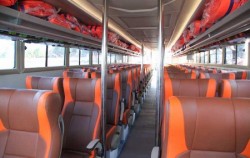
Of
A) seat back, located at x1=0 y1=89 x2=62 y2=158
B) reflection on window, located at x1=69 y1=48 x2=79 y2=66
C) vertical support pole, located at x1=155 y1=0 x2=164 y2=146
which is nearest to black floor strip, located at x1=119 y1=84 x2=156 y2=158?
vertical support pole, located at x1=155 y1=0 x2=164 y2=146

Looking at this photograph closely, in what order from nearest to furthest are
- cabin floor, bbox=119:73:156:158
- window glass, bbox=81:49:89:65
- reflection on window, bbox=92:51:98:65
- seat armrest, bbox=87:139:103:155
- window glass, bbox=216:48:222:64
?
seat armrest, bbox=87:139:103:155 → cabin floor, bbox=119:73:156:158 → window glass, bbox=81:49:89:65 → window glass, bbox=216:48:222:64 → reflection on window, bbox=92:51:98:65

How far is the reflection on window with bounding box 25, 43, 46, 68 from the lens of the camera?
→ 394cm

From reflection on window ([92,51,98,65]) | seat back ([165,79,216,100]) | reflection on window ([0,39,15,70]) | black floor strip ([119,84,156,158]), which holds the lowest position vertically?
black floor strip ([119,84,156,158])

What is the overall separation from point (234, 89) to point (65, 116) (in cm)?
177

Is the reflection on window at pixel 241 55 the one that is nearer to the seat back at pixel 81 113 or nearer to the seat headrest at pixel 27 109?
the seat back at pixel 81 113

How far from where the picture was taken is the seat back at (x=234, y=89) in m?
2.05

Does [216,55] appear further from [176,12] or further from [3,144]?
[3,144]

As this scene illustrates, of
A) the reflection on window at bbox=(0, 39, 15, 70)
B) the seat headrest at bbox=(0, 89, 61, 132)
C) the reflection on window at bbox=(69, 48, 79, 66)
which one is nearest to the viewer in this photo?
the seat headrest at bbox=(0, 89, 61, 132)

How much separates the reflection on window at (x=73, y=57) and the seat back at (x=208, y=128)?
202 inches

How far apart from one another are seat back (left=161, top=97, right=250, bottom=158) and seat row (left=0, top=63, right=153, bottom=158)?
0.75m

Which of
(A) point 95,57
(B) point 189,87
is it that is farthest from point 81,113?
(A) point 95,57

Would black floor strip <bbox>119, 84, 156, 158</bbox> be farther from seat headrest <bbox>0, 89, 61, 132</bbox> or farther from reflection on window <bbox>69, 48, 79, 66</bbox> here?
reflection on window <bbox>69, 48, 79, 66</bbox>

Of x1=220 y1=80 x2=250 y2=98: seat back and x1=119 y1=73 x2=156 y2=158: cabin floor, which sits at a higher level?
x1=220 y1=80 x2=250 y2=98: seat back

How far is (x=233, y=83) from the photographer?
218 cm
